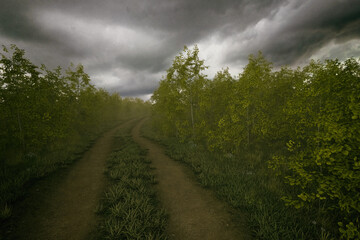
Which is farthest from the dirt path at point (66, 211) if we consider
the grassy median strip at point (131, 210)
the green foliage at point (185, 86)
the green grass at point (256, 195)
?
the green foliage at point (185, 86)

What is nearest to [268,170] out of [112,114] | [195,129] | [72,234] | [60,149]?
[195,129]

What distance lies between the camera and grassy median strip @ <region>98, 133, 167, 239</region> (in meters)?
4.85

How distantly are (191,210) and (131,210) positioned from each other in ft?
8.75

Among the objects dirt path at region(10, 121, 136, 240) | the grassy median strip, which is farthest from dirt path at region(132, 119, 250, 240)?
dirt path at region(10, 121, 136, 240)

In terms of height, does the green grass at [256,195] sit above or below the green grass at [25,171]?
below

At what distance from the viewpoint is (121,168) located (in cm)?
968

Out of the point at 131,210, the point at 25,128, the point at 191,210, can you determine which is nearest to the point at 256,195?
the point at 191,210

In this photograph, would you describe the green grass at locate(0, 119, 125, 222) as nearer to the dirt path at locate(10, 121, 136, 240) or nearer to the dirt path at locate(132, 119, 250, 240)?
the dirt path at locate(10, 121, 136, 240)

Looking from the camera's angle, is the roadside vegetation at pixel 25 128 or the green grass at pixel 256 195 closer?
the green grass at pixel 256 195

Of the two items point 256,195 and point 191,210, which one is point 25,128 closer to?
point 191,210

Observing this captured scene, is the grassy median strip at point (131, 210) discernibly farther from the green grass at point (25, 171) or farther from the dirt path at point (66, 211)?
the green grass at point (25, 171)

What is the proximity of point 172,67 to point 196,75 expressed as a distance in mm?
2910

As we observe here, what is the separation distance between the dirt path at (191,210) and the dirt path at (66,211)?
3257 mm

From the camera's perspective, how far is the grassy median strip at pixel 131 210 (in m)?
4.85
